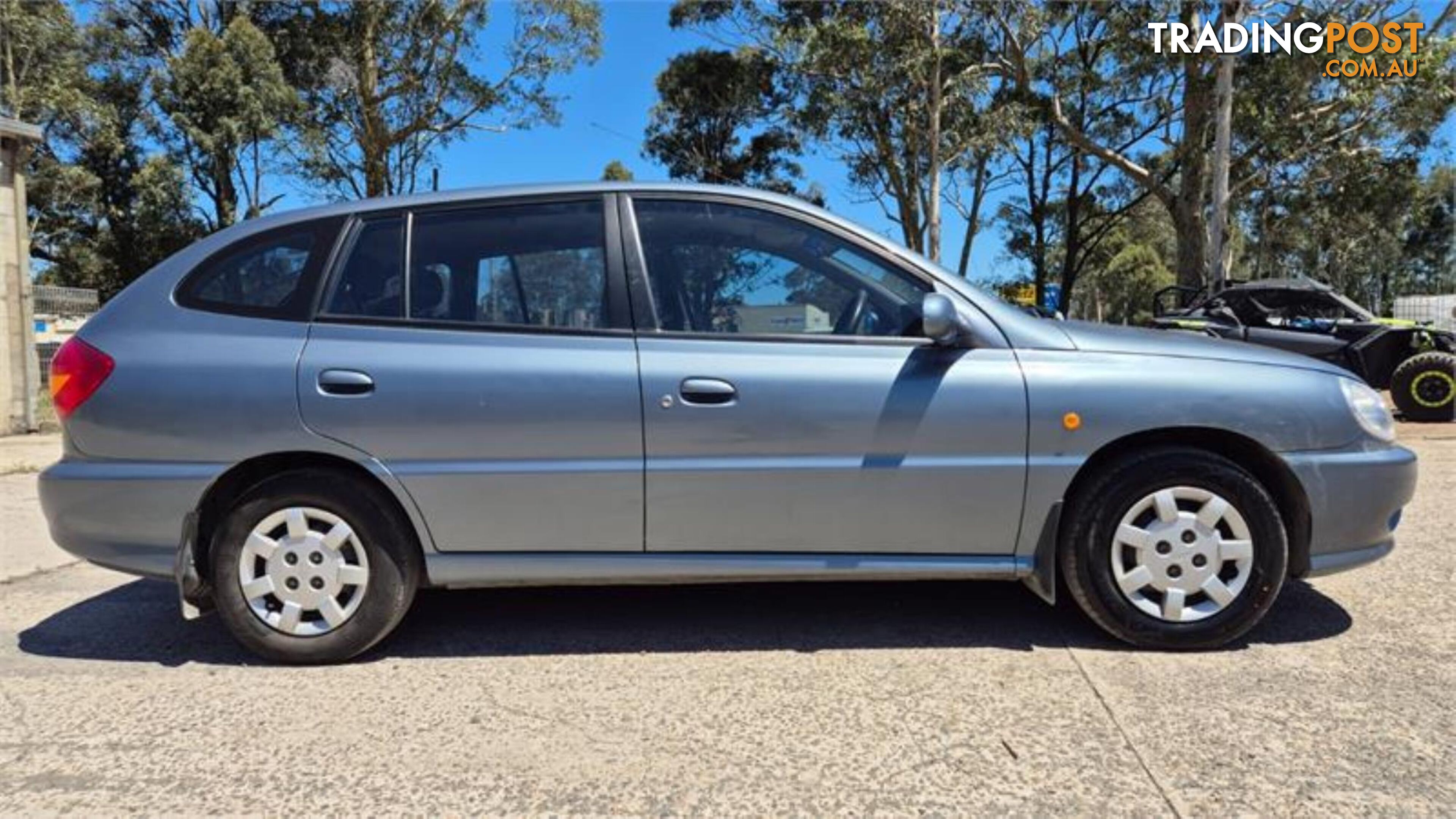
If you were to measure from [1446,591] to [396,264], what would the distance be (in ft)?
15.1

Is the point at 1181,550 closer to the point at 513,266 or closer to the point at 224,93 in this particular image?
the point at 513,266

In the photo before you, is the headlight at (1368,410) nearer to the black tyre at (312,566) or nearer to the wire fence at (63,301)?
the black tyre at (312,566)

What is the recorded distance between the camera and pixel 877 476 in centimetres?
333

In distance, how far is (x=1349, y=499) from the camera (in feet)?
11.0

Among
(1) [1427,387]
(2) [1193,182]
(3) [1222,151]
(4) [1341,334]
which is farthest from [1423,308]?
(1) [1427,387]

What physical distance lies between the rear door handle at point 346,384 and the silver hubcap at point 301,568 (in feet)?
1.44

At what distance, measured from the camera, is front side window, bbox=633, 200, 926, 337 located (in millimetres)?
3436

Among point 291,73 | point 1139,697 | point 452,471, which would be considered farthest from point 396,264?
point 291,73

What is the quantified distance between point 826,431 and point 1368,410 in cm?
200

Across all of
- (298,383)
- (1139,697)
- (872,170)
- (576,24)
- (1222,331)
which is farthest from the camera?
(872,170)

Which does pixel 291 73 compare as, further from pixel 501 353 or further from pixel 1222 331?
pixel 501 353

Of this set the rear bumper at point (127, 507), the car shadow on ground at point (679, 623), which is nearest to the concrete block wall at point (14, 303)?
the car shadow on ground at point (679, 623)

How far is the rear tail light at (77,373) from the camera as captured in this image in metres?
3.35

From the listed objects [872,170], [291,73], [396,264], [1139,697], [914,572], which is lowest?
[1139,697]
